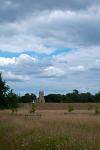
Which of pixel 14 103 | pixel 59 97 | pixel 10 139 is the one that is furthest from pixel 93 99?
pixel 10 139

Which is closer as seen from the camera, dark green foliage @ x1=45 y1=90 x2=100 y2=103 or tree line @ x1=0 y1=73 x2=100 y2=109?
tree line @ x1=0 y1=73 x2=100 y2=109

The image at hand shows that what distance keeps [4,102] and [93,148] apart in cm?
3365

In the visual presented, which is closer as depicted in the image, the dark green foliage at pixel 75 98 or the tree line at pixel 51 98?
the tree line at pixel 51 98

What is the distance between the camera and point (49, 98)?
521ft

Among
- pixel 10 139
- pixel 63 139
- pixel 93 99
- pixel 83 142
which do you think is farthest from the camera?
pixel 93 99

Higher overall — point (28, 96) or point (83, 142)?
point (28, 96)

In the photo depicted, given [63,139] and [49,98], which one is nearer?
[63,139]

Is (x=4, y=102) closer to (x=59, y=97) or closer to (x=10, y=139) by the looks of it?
(x=10, y=139)

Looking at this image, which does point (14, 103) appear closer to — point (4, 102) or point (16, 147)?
point (4, 102)

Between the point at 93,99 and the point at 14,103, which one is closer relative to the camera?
the point at 14,103

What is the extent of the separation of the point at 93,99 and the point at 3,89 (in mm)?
103223

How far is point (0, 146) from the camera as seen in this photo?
16.2 meters

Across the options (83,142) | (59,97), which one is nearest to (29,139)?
(83,142)

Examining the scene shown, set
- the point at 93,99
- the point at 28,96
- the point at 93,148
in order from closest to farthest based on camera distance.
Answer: the point at 93,148 < the point at 28,96 < the point at 93,99
